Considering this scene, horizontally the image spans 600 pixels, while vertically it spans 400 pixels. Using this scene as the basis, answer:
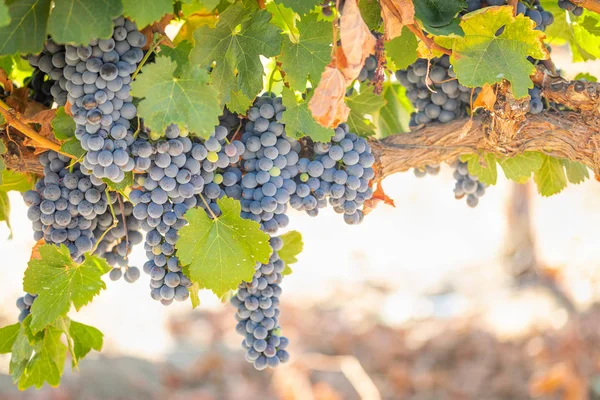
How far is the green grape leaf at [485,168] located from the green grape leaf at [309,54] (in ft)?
1.85

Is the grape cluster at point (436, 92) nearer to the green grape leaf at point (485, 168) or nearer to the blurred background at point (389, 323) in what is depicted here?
the green grape leaf at point (485, 168)

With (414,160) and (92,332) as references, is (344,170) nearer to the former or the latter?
(414,160)

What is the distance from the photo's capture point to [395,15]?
3.82 ft

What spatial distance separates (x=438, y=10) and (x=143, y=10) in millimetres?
583

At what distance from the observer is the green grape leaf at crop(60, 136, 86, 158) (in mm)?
1151

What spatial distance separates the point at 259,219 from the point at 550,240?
6.47 m

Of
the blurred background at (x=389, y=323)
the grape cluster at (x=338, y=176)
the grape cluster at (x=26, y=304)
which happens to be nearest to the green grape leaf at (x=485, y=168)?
the grape cluster at (x=338, y=176)

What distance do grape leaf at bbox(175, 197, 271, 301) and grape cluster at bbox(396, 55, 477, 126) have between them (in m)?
0.59

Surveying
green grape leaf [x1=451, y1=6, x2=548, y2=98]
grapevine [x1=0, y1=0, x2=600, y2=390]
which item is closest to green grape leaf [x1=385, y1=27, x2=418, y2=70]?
grapevine [x1=0, y1=0, x2=600, y2=390]

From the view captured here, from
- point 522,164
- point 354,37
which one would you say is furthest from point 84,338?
point 522,164

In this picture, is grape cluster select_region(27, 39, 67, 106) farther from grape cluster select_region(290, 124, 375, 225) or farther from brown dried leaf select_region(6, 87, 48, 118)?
grape cluster select_region(290, 124, 375, 225)

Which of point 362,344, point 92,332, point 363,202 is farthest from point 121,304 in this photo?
point 363,202

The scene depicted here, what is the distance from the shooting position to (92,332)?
1.42m

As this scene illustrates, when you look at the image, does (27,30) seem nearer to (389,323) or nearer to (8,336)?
(8,336)
